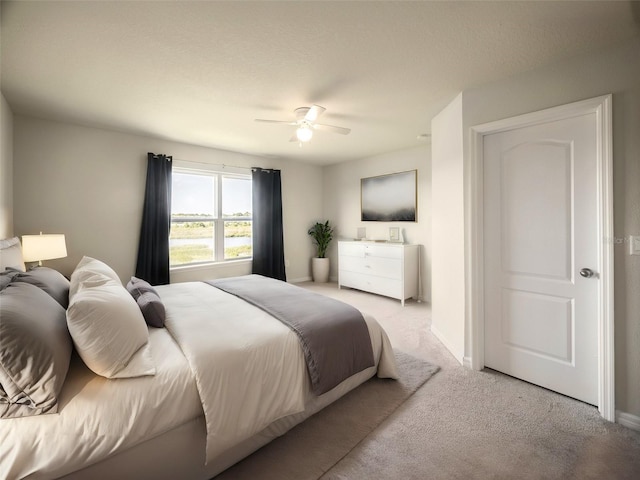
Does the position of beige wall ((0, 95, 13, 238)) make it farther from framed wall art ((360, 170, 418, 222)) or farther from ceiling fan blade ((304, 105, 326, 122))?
framed wall art ((360, 170, 418, 222))

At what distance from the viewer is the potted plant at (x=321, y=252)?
591 centimetres

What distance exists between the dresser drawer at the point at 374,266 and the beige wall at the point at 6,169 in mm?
4337

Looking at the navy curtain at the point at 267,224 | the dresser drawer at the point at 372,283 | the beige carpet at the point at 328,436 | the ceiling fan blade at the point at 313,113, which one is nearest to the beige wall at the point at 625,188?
the beige carpet at the point at 328,436

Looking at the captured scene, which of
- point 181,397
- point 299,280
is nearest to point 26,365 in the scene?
point 181,397

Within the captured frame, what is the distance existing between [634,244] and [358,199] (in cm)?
406

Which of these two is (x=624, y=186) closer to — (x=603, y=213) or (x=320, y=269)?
(x=603, y=213)

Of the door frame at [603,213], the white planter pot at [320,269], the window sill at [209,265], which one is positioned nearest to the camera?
the door frame at [603,213]

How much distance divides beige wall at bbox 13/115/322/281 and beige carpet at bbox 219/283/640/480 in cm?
342

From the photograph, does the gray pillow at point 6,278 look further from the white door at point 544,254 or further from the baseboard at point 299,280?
the baseboard at point 299,280

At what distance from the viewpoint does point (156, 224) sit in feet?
13.4

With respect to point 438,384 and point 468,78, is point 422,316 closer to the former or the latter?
point 438,384

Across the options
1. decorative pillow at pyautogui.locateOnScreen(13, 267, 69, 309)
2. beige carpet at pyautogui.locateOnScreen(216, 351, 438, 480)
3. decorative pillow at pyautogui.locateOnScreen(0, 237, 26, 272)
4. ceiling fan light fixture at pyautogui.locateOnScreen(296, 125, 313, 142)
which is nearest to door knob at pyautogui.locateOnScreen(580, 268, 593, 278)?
beige carpet at pyautogui.locateOnScreen(216, 351, 438, 480)

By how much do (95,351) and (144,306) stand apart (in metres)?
0.65

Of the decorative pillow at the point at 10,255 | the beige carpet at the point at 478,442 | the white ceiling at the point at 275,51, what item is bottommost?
the beige carpet at the point at 478,442
